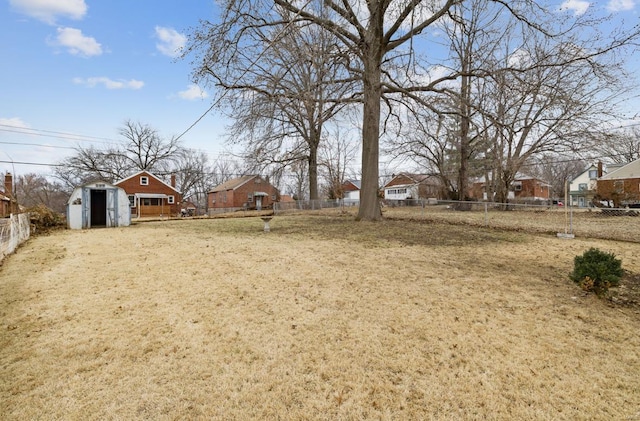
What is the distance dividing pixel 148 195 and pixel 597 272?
35.5m

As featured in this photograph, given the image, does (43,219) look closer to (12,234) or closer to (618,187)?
(12,234)

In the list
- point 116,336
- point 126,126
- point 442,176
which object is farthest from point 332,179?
point 126,126

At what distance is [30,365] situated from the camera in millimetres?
2715

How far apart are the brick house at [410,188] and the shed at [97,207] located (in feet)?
102

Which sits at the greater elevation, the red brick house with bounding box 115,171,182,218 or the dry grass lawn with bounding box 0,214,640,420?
the red brick house with bounding box 115,171,182,218

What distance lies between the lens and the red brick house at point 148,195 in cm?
3113

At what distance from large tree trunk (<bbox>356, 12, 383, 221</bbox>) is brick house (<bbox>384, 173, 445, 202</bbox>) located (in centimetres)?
2544

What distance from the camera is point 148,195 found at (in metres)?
31.8

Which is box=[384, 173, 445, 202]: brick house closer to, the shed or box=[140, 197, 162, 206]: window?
box=[140, 197, 162, 206]: window

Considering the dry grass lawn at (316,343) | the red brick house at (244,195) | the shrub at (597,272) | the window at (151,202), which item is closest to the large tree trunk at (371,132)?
the dry grass lawn at (316,343)

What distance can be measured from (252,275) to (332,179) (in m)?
25.6

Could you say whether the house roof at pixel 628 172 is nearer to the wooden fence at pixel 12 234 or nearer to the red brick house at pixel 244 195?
the red brick house at pixel 244 195

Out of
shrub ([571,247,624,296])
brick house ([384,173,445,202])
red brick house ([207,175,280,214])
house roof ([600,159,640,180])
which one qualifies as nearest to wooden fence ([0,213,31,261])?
shrub ([571,247,624,296])

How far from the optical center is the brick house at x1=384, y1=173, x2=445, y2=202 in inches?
1523
